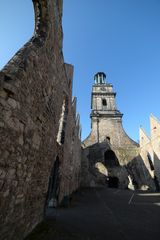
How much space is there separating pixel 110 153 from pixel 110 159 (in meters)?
1.00

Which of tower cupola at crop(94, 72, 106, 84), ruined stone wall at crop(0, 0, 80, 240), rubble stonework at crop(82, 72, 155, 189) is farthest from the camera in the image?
tower cupola at crop(94, 72, 106, 84)

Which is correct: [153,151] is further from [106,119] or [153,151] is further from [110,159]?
[106,119]

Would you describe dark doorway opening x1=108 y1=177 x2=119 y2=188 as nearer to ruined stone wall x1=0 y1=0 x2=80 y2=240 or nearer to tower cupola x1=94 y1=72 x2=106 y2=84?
ruined stone wall x1=0 y1=0 x2=80 y2=240

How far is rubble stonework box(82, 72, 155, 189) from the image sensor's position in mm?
20281

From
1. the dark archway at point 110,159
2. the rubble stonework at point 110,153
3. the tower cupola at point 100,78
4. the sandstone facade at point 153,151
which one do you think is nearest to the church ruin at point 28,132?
the sandstone facade at point 153,151

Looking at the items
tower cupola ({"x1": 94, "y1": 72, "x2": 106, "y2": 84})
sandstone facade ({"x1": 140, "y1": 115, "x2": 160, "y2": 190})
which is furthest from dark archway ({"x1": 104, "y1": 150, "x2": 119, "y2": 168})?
tower cupola ({"x1": 94, "y1": 72, "x2": 106, "y2": 84})

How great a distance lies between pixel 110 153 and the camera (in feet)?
82.8

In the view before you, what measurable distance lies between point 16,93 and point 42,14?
275cm

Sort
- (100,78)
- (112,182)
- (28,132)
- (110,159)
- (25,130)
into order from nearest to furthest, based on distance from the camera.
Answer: (25,130)
(28,132)
(112,182)
(110,159)
(100,78)

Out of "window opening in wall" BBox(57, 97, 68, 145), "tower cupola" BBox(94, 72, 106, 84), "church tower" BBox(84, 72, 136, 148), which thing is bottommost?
"window opening in wall" BBox(57, 97, 68, 145)

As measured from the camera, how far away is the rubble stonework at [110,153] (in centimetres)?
2028

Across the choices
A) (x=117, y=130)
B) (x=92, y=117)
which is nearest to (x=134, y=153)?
(x=117, y=130)

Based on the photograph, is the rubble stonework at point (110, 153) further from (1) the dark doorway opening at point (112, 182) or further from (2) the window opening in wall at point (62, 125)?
(2) the window opening in wall at point (62, 125)

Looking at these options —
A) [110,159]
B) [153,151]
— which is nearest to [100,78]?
[110,159]
